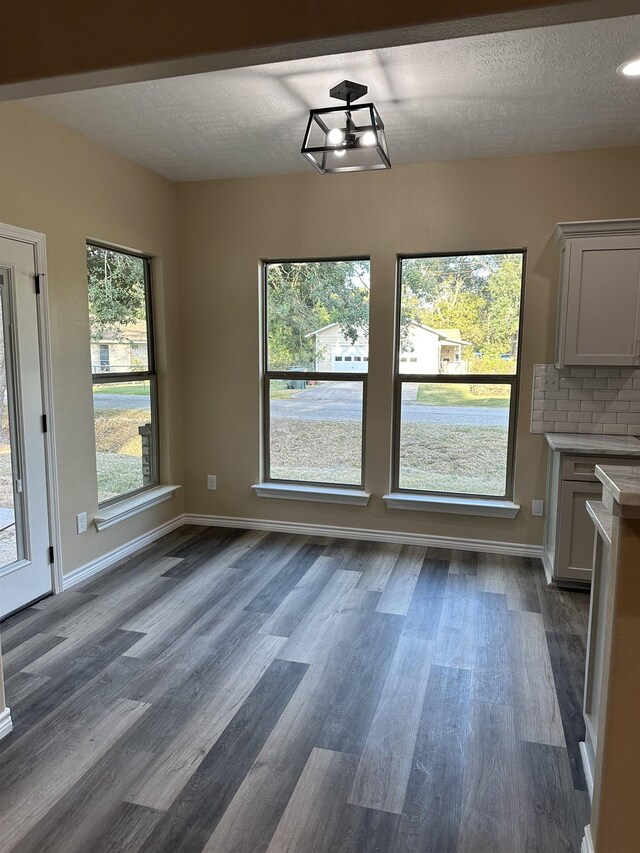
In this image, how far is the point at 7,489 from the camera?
2.92 meters

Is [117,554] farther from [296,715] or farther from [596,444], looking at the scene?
[596,444]

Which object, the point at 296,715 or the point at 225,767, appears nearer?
the point at 225,767

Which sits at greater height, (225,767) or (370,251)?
(370,251)

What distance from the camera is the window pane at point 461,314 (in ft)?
12.6

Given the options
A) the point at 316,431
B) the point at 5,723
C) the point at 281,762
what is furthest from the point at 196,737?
the point at 316,431

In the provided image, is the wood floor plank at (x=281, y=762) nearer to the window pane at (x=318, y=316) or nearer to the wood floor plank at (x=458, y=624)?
the wood floor plank at (x=458, y=624)

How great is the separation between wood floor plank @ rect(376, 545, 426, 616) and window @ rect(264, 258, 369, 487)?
670mm

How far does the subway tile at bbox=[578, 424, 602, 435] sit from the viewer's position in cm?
366

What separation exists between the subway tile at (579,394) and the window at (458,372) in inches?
14.3

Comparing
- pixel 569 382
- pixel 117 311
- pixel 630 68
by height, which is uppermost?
pixel 630 68

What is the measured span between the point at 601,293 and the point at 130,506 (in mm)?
3359

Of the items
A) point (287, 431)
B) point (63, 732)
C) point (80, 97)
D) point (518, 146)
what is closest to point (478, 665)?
point (63, 732)

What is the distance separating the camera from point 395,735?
2074 mm

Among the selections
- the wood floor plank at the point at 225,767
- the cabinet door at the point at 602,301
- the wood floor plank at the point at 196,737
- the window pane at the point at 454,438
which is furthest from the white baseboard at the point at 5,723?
the cabinet door at the point at 602,301
